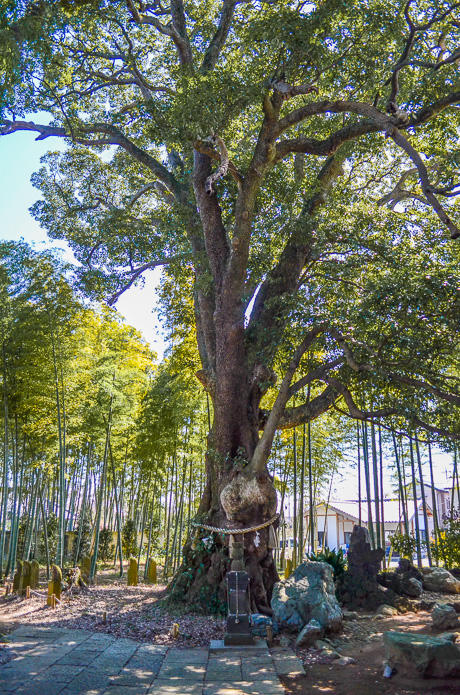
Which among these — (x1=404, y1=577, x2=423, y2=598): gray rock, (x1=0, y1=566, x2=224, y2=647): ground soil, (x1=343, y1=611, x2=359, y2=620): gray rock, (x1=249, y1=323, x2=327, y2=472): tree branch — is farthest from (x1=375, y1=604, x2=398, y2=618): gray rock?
(x1=249, y1=323, x2=327, y2=472): tree branch

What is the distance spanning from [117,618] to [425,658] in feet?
13.0

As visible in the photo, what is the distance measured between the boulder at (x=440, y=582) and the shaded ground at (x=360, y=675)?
269 cm

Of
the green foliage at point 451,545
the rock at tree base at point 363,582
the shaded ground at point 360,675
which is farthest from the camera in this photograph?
the green foliage at point 451,545

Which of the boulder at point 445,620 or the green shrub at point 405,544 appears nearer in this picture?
the boulder at point 445,620

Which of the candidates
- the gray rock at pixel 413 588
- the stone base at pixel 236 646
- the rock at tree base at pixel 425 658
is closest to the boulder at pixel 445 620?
the rock at tree base at pixel 425 658

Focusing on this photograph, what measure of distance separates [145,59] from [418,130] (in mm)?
5751

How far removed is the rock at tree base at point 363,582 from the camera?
7.46m

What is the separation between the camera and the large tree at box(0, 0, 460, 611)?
5.69 meters

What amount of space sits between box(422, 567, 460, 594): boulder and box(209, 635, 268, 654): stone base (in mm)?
4372

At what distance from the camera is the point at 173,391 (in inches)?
463

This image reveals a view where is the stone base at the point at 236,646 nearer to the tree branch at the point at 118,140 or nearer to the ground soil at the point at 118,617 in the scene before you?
the ground soil at the point at 118,617

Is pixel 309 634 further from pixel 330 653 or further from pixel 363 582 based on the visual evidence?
pixel 363 582

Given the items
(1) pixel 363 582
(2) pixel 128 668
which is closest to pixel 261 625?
(2) pixel 128 668

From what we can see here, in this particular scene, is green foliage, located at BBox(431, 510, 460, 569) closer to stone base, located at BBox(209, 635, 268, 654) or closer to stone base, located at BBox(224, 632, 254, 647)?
stone base, located at BBox(209, 635, 268, 654)
